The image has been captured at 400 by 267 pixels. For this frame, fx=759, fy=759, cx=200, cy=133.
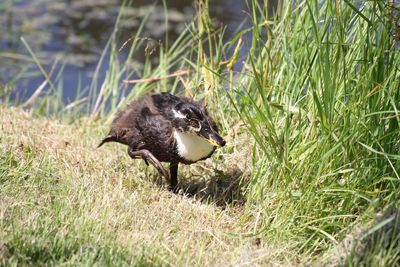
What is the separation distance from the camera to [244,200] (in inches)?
189

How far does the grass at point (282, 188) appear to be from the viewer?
12.3 feet

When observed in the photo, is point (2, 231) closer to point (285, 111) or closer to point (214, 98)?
point (285, 111)

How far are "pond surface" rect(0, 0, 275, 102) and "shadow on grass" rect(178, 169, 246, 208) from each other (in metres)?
3.77

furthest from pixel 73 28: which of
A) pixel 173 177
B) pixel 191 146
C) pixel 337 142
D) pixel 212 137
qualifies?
pixel 337 142

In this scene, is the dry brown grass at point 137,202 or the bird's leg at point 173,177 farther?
the bird's leg at point 173,177

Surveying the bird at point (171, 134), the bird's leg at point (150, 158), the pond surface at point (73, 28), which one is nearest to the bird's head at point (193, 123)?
the bird at point (171, 134)

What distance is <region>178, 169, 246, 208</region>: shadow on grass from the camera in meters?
4.86

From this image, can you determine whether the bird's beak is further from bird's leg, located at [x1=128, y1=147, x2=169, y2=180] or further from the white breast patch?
bird's leg, located at [x1=128, y1=147, x2=169, y2=180]

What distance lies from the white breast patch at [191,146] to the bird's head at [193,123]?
0.18 ft

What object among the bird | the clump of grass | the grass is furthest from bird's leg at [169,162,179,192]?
the clump of grass

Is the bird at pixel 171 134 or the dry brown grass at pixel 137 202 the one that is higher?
the bird at pixel 171 134

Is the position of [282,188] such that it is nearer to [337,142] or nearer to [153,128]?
[337,142]

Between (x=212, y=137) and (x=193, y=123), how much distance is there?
0.16m

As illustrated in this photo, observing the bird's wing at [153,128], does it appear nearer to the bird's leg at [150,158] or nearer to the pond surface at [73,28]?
the bird's leg at [150,158]
